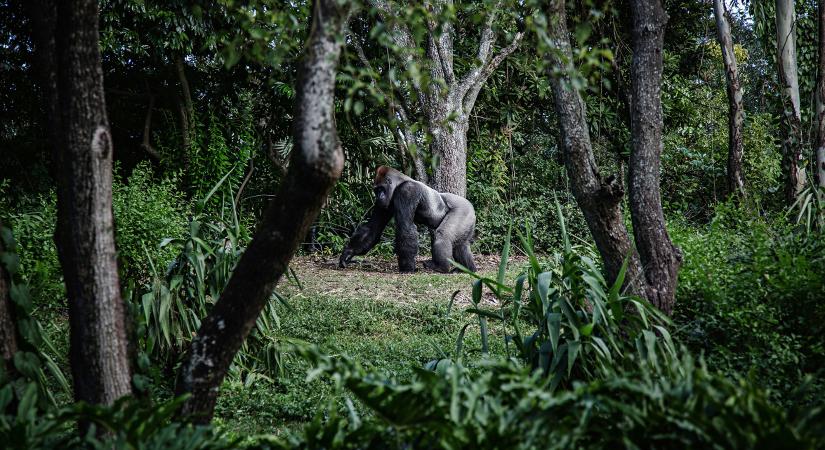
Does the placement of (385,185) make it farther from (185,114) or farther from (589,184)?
(589,184)

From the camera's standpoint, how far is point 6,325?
100 inches

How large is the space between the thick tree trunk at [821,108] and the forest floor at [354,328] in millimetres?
3141

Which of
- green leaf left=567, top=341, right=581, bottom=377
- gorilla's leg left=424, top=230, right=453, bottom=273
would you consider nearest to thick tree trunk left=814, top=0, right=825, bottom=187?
gorilla's leg left=424, top=230, right=453, bottom=273

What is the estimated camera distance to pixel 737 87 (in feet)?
29.4

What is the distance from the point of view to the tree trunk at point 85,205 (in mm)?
2373

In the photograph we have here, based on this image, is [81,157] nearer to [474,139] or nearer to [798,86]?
[798,86]

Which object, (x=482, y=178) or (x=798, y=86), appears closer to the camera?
(x=798, y=86)

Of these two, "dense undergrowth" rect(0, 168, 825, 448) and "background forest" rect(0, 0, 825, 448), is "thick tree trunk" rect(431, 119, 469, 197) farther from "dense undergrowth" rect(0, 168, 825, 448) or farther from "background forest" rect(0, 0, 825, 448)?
"dense undergrowth" rect(0, 168, 825, 448)

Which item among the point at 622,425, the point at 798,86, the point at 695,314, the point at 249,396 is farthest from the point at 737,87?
the point at 622,425

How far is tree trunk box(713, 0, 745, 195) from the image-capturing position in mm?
8812

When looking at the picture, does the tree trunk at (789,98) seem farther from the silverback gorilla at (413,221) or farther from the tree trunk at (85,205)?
the tree trunk at (85,205)

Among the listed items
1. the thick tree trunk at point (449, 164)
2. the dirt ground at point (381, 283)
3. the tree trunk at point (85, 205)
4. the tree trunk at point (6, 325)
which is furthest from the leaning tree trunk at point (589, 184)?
the thick tree trunk at point (449, 164)

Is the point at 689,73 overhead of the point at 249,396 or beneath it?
overhead

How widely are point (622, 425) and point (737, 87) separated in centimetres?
800
